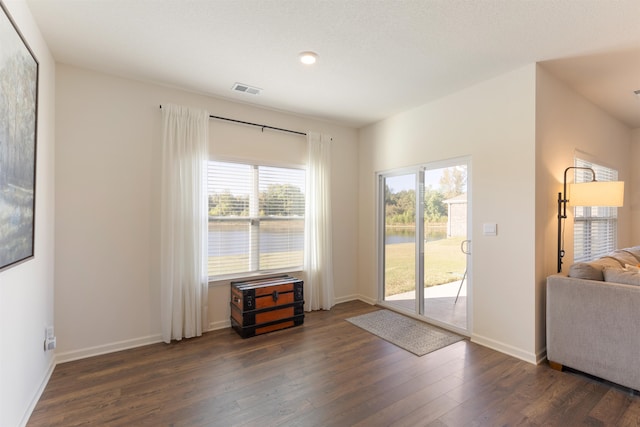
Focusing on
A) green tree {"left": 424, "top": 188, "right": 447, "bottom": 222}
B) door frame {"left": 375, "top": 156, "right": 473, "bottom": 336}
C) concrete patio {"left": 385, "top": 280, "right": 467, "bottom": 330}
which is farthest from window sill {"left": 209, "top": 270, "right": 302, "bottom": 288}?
green tree {"left": 424, "top": 188, "right": 447, "bottom": 222}

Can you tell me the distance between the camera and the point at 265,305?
136 inches

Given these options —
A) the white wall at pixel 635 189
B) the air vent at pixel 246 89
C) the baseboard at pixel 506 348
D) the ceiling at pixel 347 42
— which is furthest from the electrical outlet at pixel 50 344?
the white wall at pixel 635 189

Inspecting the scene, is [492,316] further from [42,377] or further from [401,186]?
[42,377]

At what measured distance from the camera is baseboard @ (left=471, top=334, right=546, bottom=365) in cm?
274

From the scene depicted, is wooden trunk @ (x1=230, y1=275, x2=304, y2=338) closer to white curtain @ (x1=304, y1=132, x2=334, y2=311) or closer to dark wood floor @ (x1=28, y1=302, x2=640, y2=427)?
dark wood floor @ (x1=28, y1=302, x2=640, y2=427)

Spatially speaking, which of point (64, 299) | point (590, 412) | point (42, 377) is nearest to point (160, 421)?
point (42, 377)

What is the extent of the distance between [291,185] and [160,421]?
115 inches

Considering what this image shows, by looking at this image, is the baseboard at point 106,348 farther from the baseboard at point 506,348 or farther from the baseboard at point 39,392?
the baseboard at point 506,348

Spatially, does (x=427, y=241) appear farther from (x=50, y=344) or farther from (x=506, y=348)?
(x=50, y=344)

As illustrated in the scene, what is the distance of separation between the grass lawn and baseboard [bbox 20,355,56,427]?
3800 millimetres

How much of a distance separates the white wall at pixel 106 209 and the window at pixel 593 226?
4656 mm

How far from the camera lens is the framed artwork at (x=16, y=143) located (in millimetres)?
1570

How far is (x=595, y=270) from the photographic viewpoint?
253 cm

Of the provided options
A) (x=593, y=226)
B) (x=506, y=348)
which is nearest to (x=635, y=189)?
(x=593, y=226)
